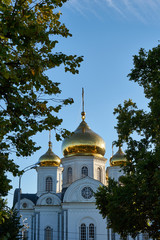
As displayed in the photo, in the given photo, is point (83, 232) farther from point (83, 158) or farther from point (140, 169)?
point (140, 169)

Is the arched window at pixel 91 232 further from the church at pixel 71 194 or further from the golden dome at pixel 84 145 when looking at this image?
the golden dome at pixel 84 145

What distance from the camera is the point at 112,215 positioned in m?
14.7

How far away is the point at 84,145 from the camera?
133 feet

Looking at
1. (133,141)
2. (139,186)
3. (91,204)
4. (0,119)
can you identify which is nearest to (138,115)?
(133,141)

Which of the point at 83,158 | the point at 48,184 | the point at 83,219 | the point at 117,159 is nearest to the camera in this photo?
the point at 83,219

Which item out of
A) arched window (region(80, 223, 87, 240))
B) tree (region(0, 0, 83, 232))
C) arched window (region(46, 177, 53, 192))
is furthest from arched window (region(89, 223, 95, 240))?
tree (region(0, 0, 83, 232))

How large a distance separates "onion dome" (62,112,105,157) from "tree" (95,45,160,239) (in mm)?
24211

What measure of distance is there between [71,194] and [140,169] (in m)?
24.7

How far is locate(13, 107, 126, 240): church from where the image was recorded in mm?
36469

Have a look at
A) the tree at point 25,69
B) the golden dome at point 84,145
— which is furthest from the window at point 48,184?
the tree at point 25,69

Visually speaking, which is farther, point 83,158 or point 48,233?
point 83,158

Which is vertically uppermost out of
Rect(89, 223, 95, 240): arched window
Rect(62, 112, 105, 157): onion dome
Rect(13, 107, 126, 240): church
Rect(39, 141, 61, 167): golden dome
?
Rect(62, 112, 105, 157): onion dome

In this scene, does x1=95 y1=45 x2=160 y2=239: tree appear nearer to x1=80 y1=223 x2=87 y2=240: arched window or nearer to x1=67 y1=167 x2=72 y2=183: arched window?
x1=80 y1=223 x2=87 y2=240: arched window

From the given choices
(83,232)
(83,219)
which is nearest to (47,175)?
(83,219)
